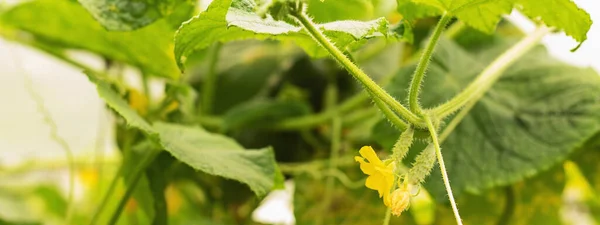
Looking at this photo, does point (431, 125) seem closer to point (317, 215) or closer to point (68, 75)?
point (317, 215)

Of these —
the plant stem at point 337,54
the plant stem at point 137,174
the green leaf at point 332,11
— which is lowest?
the plant stem at point 137,174

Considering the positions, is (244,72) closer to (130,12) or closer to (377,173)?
(130,12)

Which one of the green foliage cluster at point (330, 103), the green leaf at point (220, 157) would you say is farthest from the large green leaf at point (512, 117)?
the green leaf at point (220, 157)

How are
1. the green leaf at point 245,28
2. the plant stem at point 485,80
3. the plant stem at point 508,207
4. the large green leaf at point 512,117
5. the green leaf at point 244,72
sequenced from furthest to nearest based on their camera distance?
the green leaf at point 244,72 → the plant stem at point 508,207 → the large green leaf at point 512,117 → the plant stem at point 485,80 → the green leaf at point 245,28

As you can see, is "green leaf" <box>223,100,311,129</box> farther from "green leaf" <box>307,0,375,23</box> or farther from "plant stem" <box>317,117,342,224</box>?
"green leaf" <box>307,0,375,23</box>

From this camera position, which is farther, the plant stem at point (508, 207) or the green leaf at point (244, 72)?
the green leaf at point (244, 72)

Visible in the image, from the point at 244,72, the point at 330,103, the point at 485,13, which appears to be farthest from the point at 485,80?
the point at 244,72

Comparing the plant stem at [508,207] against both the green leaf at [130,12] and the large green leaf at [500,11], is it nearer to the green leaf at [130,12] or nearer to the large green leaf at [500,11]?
the large green leaf at [500,11]
